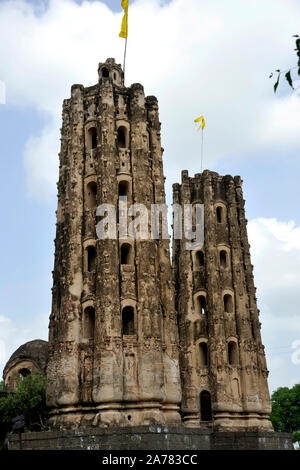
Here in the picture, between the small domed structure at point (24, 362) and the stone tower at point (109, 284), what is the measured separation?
33.5 feet

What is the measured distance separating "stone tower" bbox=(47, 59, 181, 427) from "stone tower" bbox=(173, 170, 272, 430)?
1085 centimetres

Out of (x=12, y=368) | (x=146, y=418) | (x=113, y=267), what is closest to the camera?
(x=146, y=418)

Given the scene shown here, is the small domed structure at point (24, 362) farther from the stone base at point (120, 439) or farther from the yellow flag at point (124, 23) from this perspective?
the yellow flag at point (124, 23)

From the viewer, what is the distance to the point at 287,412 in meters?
45.7

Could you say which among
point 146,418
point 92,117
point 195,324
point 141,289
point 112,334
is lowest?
point 146,418

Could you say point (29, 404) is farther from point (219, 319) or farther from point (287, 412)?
point (287, 412)

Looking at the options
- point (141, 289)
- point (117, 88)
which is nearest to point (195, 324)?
point (141, 289)

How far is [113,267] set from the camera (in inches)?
966

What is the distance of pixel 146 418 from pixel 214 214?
785 inches

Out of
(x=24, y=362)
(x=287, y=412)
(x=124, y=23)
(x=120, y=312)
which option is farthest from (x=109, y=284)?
(x=287, y=412)

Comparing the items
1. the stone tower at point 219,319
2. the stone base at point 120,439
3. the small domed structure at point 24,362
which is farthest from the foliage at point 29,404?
the stone tower at point 219,319

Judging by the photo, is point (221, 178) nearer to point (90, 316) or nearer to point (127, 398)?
point (90, 316)

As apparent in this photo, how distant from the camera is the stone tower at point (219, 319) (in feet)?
114

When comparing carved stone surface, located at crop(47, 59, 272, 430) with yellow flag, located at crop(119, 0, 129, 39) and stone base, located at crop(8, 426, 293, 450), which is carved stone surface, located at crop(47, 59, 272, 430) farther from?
yellow flag, located at crop(119, 0, 129, 39)
